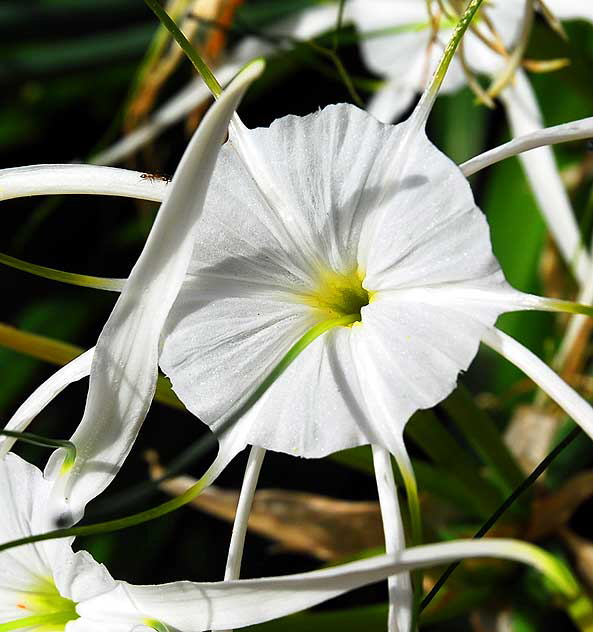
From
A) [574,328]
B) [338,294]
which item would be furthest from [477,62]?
[338,294]

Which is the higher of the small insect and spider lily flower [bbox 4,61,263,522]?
the small insect

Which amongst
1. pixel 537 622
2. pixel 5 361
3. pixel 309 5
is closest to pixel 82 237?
pixel 5 361

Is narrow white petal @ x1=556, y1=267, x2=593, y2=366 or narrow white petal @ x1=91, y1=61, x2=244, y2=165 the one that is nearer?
narrow white petal @ x1=556, y1=267, x2=593, y2=366

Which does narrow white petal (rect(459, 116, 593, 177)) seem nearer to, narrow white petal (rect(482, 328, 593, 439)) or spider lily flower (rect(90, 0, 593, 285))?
narrow white petal (rect(482, 328, 593, 439))

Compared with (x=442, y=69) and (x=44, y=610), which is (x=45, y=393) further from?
(x=442, y=69)

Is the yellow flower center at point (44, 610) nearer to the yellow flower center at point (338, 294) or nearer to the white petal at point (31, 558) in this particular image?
the white petal at point (31, 558)

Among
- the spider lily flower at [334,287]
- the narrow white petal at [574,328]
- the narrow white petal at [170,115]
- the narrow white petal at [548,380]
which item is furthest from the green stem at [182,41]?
the narrow white petal at [170,115]

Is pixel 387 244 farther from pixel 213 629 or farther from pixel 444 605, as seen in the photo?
pixel 444 605

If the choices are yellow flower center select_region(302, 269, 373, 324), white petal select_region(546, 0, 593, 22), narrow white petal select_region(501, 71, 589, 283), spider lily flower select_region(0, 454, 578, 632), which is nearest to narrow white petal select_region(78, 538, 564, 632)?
spider lily flower select_region(0, 454, 578, 632)
